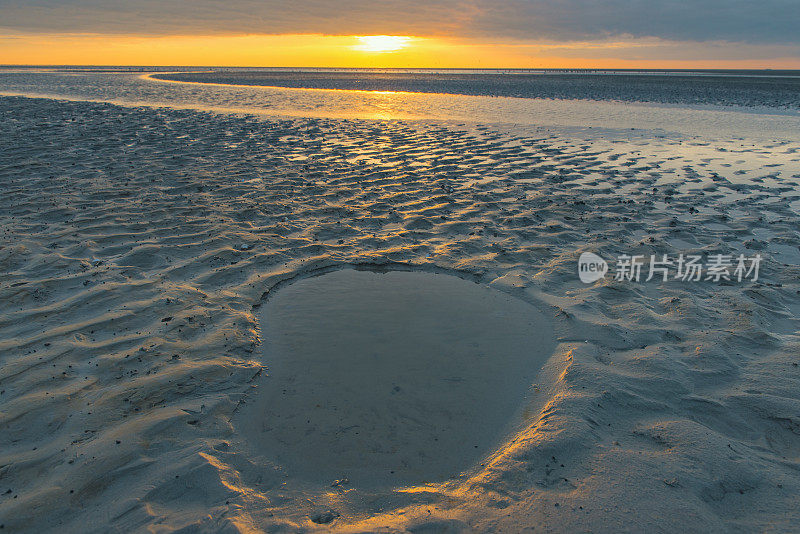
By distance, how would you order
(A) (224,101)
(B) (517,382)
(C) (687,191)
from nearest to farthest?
(B) (517,382), (C) (687,191), (A) (224,101)

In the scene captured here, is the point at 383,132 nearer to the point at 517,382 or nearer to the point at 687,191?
the point at 687,191

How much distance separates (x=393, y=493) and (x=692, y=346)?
166 inches

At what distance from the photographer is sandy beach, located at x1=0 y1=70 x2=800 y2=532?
3.56m

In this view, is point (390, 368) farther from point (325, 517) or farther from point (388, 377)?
point (325, 517)

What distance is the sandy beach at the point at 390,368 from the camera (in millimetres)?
3561

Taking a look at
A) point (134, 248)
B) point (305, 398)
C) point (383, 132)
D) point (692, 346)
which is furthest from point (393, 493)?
point (383, 132)

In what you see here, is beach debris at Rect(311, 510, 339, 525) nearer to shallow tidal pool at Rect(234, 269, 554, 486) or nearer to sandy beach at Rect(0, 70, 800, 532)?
sandy beach at Rect(0, 70, 800, 532)

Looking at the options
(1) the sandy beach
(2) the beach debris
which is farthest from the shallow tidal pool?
(2) the beach debris

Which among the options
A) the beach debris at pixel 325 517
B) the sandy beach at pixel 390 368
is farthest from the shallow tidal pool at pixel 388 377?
the beach debris at pixel 325 517

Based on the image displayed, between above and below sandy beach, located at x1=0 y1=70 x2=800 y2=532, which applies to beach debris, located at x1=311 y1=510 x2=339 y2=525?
below

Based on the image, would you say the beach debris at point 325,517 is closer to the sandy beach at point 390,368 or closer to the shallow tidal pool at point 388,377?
the sandy beach at point 390,368

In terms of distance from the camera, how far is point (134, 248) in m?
7.93

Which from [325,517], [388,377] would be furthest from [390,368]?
[325,517]

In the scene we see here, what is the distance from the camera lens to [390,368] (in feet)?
17.0
